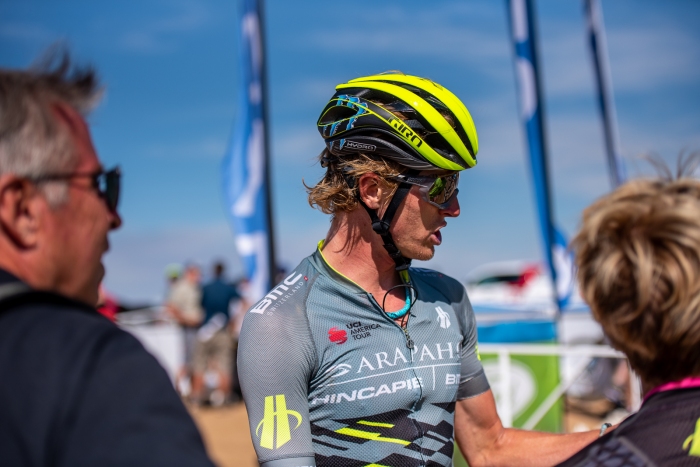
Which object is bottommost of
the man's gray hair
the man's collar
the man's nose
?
the man's nose

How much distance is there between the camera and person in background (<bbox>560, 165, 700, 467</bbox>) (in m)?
1.39

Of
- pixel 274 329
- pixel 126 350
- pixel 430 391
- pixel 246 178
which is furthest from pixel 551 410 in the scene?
pixel 126 350

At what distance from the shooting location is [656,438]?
1.39 m

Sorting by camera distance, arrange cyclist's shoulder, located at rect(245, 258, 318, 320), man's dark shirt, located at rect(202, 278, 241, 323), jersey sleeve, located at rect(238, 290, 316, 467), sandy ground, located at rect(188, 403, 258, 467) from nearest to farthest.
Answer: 1. jersey sleeve, located at rect(238, 290, 316, 467)
2. cyclist's shoulder, located at rect(245, 258, 318, 320)
3. sandy ground, located at rect(188, 403, 258, 467)
4. man's dark shirt, located at rect(202, 278, 241, 323)

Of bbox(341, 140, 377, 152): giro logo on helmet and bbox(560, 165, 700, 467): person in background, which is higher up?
bbox(341, 140, 377, 152): giro logo on helmet

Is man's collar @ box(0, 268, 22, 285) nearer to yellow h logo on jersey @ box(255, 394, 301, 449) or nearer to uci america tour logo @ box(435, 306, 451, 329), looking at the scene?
yellow h logo on jersey @ box(255, 394, 301, 449)

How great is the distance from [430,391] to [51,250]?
133cm

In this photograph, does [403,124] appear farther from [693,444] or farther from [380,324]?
[693,444]

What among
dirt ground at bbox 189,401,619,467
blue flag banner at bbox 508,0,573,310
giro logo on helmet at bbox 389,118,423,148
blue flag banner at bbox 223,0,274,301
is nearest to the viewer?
giro logo on helmet at bbox 389,118,423,148

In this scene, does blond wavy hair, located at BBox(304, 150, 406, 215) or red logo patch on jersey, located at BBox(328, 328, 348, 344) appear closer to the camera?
red logo patch on jersey, located at BBox(328, 328, 348, 344)

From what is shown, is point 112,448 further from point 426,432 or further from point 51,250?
point 426,432

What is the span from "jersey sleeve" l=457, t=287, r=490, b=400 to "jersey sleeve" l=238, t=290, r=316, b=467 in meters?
0.64

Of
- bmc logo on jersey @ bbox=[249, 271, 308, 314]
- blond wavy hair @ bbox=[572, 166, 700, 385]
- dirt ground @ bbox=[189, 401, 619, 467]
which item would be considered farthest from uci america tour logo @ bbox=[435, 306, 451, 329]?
dirt ground @ bbox=[189, 401, 619, 467]

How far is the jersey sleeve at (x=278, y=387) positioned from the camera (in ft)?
6.41
